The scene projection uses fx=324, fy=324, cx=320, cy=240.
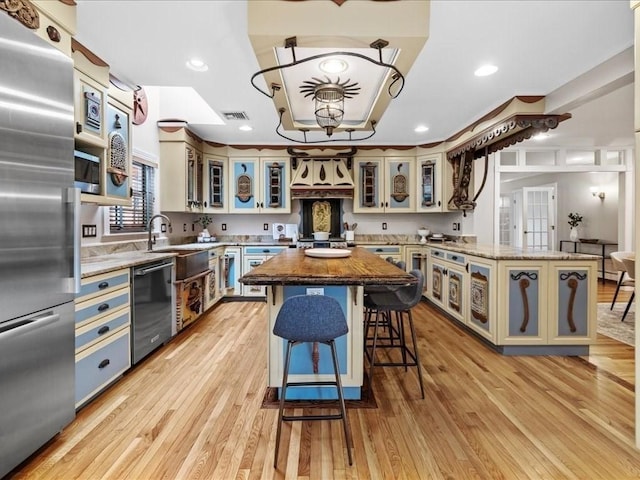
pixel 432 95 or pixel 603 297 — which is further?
pixel 603 297

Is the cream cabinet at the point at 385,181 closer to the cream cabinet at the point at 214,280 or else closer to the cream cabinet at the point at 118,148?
the cream cabinet at the point at 214,280

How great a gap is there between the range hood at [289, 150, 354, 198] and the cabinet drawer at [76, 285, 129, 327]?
3.25 metres

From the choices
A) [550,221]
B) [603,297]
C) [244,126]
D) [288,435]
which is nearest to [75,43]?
[244,126]

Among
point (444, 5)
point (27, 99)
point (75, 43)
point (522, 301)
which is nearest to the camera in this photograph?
point (27, 99)

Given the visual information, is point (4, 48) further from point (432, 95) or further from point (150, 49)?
point (432, 95)

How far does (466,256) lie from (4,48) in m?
3.86

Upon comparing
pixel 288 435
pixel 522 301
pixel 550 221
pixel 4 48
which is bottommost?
pixel 288 435

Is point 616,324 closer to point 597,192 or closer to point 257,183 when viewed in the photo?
point 597,192

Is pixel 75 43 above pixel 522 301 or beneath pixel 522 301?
above

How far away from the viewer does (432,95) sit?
335 centimetres

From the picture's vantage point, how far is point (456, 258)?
391 cm

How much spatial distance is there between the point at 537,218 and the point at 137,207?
8665mm

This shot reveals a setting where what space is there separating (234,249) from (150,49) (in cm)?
312

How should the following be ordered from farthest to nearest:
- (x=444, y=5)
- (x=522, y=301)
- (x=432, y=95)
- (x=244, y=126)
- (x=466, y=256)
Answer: (x=244, y=126), (x=466, y=256), (x=432, y=95), (x=522, y=301), (x=444, y=5)
